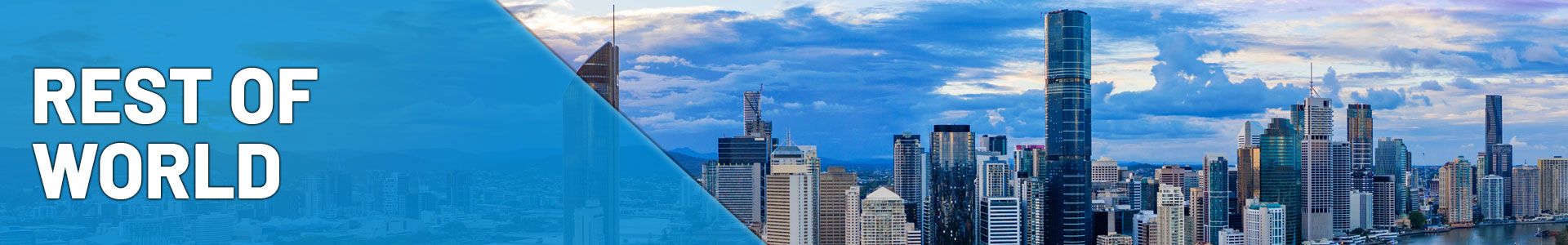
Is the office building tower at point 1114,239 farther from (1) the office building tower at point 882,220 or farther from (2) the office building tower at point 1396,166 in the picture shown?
(2) the office building tower at point 1396,166

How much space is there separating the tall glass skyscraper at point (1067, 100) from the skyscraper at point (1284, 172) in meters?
1.99

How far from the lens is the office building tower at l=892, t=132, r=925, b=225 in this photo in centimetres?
914

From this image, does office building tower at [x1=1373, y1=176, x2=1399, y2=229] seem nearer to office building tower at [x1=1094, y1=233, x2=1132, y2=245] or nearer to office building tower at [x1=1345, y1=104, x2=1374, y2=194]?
office building tower at [x1=1345, y1=104, x2=1374, y2=194]

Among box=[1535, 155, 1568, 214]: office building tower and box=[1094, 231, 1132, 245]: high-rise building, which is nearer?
box=[1094, 231, 1132, 245]: high-rise building

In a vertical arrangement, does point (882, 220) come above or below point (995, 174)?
below

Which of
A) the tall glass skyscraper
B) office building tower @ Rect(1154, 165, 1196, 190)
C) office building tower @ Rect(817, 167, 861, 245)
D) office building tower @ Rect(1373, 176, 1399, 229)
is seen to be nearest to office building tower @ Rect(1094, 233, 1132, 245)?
office building tower @ Rect(1154, 165, 1196, 190)

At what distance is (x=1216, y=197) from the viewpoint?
12516mm

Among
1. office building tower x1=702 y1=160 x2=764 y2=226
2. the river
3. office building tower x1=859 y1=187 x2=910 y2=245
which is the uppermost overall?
office building tower x1=702 y1=160 x2=764 y2=226

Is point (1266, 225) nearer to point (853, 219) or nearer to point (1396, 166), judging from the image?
point (1396, 166)

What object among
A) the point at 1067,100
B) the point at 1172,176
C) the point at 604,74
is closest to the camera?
the point at 604,74

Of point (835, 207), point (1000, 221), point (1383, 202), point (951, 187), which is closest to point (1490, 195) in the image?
point (1383, 202)

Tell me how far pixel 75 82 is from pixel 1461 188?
611 inches

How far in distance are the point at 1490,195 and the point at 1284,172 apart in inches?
98.8

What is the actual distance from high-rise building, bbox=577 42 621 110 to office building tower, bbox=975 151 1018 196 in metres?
7.75
